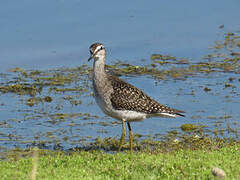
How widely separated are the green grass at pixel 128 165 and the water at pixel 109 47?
169cm

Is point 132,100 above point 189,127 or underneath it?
above

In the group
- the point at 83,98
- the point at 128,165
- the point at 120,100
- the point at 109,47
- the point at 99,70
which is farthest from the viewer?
the point at 109,47

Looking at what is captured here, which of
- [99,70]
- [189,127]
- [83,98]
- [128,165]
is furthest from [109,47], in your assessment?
[128,165]

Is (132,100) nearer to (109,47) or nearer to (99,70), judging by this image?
(99,70)

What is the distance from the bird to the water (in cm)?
111

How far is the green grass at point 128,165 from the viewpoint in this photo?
883 centimetres

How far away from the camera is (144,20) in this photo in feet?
62.0

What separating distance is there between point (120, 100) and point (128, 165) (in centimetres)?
187

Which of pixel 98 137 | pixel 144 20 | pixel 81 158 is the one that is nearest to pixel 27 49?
pixel 144 20

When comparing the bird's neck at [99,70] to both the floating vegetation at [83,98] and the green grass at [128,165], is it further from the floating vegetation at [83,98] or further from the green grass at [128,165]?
the green grass at [128,165]

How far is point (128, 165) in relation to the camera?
9461 mm

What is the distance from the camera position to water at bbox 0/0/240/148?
1275cm

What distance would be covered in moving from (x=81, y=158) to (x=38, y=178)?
152 cm

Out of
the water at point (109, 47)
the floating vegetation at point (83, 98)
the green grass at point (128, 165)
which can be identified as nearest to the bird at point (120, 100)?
the floating vegetation at point (83, 98)
